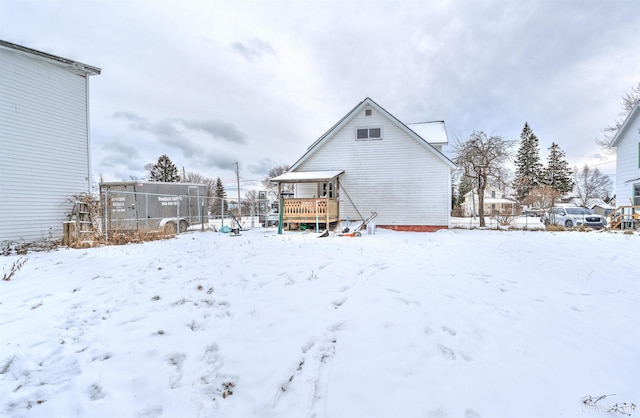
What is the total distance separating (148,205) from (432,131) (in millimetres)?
17685

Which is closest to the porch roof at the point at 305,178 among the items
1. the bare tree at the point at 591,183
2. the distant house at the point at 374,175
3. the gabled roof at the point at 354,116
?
the distant house at the point at 374,175

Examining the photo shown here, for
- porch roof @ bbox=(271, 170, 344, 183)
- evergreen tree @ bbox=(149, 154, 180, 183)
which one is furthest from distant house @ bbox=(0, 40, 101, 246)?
evergreen tree @ bbox=(149, 154, 180, 183)

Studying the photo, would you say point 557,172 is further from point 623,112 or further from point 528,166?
point 623,112

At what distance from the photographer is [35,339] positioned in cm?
274

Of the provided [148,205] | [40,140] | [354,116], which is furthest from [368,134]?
[40,140]

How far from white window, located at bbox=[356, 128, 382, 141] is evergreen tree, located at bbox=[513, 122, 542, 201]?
123 ft

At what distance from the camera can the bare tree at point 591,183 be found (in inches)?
2046

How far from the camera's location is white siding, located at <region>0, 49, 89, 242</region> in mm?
9516

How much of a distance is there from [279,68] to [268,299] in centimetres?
1400

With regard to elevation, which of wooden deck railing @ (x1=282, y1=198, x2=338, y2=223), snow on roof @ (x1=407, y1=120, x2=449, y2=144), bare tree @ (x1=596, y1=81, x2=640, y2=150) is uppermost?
bare tree @ (x1=596, y1=81, x2=640, y2=150)

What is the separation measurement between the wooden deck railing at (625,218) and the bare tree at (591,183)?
4830 centimetres

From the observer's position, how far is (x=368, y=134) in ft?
48.6

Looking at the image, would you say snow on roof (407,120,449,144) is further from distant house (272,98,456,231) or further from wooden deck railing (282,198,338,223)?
wooden deck railing (282,198,338,223)

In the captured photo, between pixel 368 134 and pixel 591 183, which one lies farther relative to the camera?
pixel 591 183
